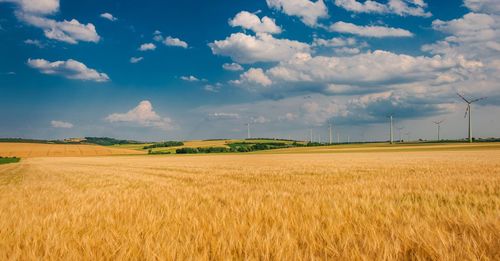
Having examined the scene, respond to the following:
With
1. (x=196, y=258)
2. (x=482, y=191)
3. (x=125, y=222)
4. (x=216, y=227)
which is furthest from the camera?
(x=482, y=191)

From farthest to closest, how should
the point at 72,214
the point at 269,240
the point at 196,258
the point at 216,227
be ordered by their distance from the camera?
the point at 72,214, the point at 216,227, the point at 269,240, the point at 196,258

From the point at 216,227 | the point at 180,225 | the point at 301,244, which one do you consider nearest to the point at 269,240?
the point at 301,244

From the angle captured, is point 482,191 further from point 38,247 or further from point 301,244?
point 38,247

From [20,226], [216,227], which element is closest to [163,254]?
[216,227]

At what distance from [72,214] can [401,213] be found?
17.4 feet

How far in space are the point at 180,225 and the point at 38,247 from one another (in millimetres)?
1707

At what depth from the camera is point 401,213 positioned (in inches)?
222

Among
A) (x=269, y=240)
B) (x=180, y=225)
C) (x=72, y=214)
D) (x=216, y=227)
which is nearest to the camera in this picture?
(x=269, y=240)

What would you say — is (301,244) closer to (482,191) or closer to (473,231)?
(473,231)

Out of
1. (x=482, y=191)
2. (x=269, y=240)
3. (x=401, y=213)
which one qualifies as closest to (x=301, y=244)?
(x=269, y=240)

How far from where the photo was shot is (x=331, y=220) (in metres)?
4.76

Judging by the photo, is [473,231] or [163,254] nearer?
[163,254]

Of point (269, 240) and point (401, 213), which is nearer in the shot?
point (269, 240)

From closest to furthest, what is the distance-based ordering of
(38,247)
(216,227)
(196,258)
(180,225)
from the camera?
1. (196,258)
2. (38,247)
3. (216,227)
4. (180,225)
